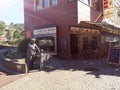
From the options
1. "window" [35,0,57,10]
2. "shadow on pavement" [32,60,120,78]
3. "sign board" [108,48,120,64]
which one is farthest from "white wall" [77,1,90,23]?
"shadow on pavement" [32,60,120,78]

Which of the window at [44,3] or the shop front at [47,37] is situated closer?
the shop front at [47,37]

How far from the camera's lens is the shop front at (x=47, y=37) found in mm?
18578

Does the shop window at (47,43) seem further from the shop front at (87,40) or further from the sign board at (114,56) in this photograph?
the sign board at (114,56)

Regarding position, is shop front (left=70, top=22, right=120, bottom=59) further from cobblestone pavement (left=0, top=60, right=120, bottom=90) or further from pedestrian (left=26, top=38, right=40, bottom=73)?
cobblestone pavement (left=0, top=60, right=120, bottom=90)

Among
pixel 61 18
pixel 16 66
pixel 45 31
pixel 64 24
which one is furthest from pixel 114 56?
pixel 45 31

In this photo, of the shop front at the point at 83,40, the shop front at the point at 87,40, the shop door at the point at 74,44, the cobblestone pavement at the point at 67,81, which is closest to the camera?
the cobblestone pavement at the point at 67,81

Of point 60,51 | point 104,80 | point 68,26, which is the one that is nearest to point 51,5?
point 68,26

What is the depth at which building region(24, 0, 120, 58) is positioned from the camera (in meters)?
17.4

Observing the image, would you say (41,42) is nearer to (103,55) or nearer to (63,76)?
(103,55)

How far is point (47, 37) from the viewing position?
63.1 feet

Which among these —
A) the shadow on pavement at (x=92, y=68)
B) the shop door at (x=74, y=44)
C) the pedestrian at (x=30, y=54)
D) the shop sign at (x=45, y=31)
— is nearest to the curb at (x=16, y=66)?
the pedestrian at (x=30, y=54)

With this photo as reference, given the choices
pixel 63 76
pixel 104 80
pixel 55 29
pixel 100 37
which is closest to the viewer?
pixel 104 80

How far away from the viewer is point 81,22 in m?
17.3

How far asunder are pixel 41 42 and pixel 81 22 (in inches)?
190
